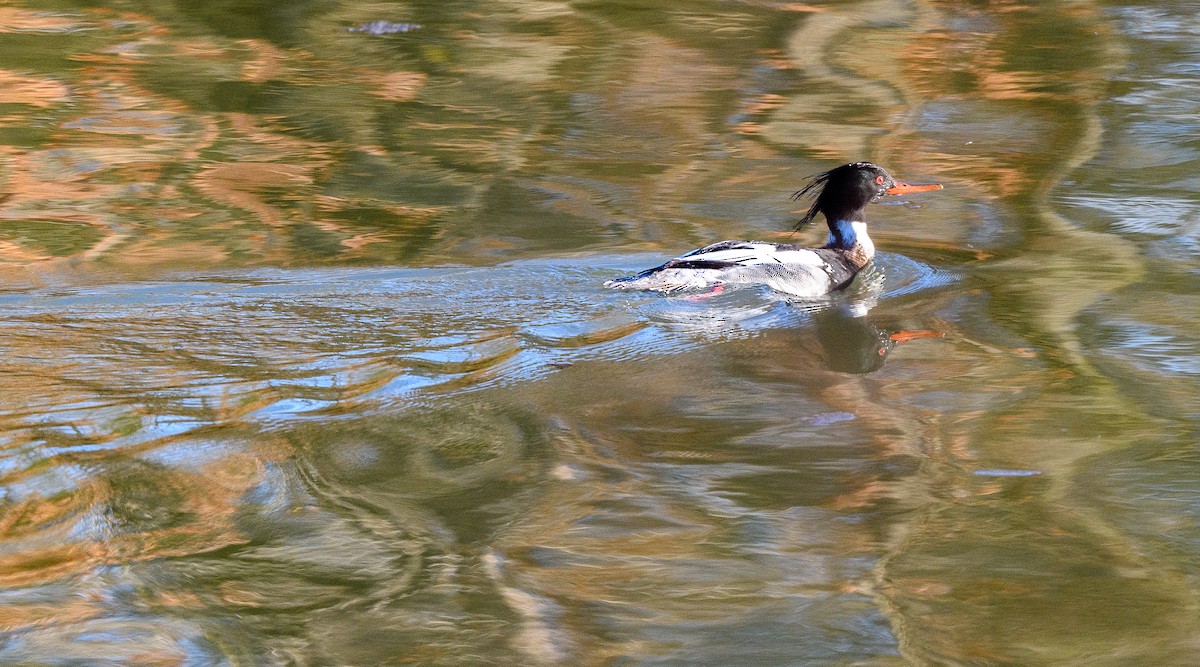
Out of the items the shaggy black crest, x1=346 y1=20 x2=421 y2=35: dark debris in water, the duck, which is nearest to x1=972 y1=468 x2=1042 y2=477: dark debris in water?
the duck

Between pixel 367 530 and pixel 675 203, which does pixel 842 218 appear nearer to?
pixel 675 203

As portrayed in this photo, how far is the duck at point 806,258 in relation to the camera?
22.7 ft

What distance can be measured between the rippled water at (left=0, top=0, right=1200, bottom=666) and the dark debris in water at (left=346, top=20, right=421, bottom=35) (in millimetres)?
1050

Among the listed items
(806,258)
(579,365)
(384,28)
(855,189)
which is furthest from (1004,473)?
(384,28)

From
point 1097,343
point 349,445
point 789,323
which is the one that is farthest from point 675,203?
point 349,445

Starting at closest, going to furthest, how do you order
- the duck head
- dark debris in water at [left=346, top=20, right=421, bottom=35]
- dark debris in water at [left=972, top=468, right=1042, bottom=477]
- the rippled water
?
the rippled water < dark debris in water at [left=972, top=468, right=1042, bottom=477] < the duck head < dark debris in water at [left=346, top=20, right=421, bottom=35]

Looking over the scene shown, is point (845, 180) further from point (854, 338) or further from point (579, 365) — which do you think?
point (579, 365)

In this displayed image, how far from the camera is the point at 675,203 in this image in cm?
844

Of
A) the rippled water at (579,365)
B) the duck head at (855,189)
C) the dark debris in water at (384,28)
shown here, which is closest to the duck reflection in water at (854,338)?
the rippled water at (579,365)

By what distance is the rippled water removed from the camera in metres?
3.87

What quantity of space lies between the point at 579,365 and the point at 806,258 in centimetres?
191

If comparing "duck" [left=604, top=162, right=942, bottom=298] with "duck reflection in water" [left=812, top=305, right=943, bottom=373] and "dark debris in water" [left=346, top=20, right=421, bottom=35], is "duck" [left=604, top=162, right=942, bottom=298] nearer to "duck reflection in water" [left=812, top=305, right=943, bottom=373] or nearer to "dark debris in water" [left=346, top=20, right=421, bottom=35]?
"duck reflection in water" [left=812, top=305, right=943, bottom=373]

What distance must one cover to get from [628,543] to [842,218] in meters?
4.00

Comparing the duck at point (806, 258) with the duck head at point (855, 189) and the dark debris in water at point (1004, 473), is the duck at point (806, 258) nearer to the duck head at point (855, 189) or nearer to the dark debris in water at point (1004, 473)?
the duck head at point (855, 189)
